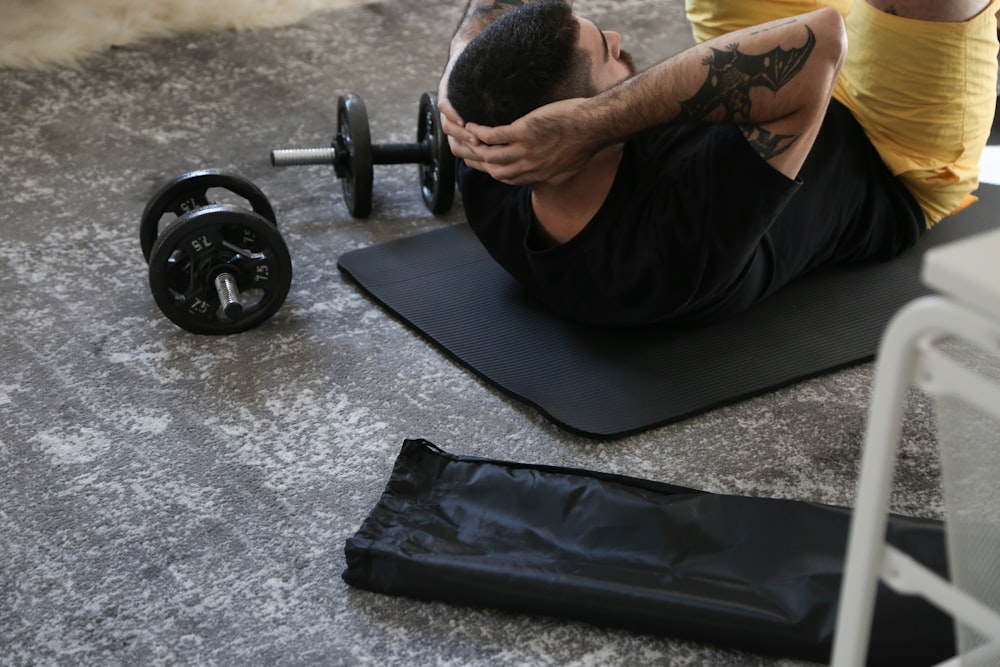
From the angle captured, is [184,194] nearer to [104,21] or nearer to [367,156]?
[367,156]

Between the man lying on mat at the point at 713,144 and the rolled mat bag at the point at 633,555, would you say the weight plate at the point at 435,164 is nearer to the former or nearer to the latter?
the man lying on mat at the point at 713,144

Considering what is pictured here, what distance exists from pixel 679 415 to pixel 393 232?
0.75 metres

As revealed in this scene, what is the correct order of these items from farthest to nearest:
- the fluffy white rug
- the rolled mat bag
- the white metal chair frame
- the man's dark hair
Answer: the fluffy white rug → the man's dark hair → the rolled mat bag → the white metal chair frame

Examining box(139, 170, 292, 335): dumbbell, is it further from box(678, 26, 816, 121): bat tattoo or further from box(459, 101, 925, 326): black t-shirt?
box(678, 26, 816, 121): bat tattoo

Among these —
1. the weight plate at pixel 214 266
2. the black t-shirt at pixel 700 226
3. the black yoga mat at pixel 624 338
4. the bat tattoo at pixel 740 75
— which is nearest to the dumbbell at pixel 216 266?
the weight plate at pixel 214 266

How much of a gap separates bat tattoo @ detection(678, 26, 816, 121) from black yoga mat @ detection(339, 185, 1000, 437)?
0.38 metres

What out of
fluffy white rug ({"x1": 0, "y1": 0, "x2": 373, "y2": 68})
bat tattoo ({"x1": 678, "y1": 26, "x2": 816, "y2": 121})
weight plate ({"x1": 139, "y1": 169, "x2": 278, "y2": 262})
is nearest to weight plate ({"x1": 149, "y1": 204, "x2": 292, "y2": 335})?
weight plate ({"x1": 139, "y1": 169, "x2": 278, "y2": 262})

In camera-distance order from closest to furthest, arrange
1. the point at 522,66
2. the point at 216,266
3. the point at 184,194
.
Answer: the point at 522,66 < the point at 216,266 < the point at 184,194

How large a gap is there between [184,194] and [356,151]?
0.32m

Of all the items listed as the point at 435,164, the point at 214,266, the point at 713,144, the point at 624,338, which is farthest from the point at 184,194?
the point at 713,144

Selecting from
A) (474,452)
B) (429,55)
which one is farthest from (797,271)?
(429,55)

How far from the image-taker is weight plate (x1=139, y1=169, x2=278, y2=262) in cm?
180

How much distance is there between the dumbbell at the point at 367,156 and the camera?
1.99 meters

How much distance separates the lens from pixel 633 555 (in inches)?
49.1
